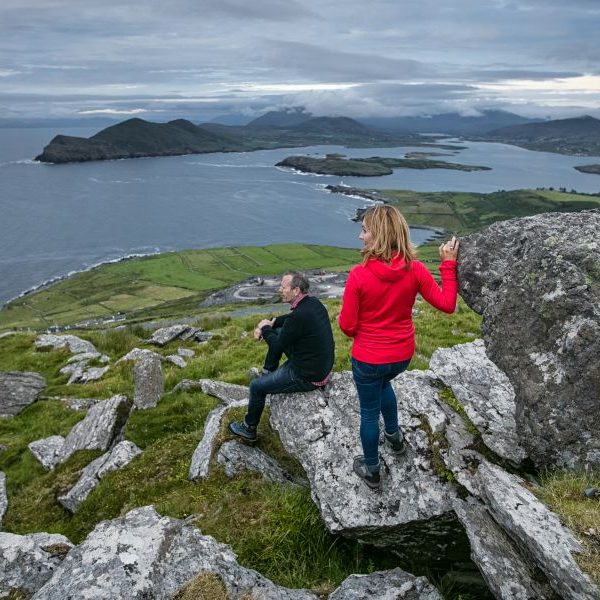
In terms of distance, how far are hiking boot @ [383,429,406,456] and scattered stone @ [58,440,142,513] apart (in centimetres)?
624

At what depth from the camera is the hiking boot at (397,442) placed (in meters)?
8.96

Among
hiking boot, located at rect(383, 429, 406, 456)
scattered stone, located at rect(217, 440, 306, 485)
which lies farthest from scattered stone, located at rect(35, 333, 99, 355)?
hiking boot, located at rect(383, 429, 406, 456)

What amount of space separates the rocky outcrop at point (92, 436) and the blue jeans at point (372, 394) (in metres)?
8.04

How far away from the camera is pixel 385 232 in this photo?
777 cm

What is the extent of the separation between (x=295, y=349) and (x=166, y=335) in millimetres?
18182

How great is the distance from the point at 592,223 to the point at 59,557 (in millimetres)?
10763

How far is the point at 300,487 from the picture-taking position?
9.62 metres

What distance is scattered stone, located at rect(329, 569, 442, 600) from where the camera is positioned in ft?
22.4

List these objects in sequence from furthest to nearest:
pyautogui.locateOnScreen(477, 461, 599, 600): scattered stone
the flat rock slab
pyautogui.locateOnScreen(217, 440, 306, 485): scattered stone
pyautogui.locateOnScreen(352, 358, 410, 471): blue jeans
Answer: pyautogui.locateOnScreen(217, 440, 306, 485): scattered stone
pyautogui.locateOnScreen(352, 358, 410, 471): blue jeans
the flat rock slab
pyautogui.locateOnScreen(477, 461, 599, 600): scattered stone

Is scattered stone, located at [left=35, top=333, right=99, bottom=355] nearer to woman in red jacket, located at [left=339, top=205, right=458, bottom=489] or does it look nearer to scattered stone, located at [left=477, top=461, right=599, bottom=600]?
woman in red jacket, located at [left=339, top=205, right=458, bottom=489]

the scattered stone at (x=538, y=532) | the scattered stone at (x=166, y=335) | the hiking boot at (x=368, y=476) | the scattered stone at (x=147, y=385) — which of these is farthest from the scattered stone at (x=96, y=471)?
the scattered stone at (x=166, y=335)

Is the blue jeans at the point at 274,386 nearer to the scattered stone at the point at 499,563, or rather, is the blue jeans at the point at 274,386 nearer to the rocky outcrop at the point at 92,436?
the scattered stone at the point at 499,563

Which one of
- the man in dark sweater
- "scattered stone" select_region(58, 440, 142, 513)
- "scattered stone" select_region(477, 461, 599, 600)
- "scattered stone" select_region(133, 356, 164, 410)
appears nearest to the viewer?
"scattered stone" select_region(477, 461, 599, 600)

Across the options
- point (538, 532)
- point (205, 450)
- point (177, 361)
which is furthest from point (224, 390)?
point (538, 532)
